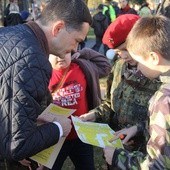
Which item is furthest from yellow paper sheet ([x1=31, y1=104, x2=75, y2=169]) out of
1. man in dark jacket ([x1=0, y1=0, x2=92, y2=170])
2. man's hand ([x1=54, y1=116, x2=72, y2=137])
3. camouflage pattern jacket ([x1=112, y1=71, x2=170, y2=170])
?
camouflage pattern jacket ([x1=112, y1=71, x2=170, y2=170])

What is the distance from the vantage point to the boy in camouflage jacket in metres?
1.63

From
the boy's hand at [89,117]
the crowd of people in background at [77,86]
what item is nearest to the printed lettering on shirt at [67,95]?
the crowd of people in background at [77,86]

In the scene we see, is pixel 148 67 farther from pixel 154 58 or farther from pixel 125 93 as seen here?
pixel 125 93

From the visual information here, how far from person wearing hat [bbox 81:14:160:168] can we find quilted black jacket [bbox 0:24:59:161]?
71cm

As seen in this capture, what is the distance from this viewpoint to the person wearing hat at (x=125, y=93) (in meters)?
2.34

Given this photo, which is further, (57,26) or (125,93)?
(125,93)

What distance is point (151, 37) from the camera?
1.92m

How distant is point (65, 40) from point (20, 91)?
0.51 metres

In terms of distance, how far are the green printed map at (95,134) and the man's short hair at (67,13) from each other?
625 mm

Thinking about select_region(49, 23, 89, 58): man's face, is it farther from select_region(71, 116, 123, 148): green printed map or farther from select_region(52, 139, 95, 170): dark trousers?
select_region(52, 139, 95, 170): dark trousers

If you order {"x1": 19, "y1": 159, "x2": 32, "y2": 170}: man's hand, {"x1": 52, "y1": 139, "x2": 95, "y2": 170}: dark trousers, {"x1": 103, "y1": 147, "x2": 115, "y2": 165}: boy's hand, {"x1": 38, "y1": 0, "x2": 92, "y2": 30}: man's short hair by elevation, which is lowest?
{"x1": 52, "y1": 139, "x2": 95, "y2": 170}: dark trousers

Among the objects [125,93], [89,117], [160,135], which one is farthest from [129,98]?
[160,135]

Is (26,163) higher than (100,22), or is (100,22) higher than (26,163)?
(26,163)

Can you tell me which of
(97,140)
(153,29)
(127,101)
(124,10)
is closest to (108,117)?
(127,101)
